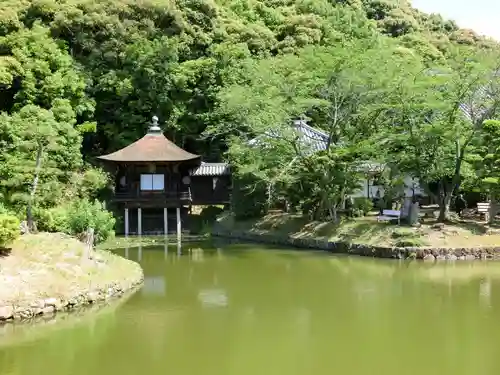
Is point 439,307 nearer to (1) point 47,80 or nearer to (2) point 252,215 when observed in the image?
(2) point 252,215

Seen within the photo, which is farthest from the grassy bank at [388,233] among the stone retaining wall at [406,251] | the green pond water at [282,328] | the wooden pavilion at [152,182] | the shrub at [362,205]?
the wooden pavilion at [152,182]

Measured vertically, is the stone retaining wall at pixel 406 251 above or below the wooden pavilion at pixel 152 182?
below

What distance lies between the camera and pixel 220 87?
99.5ft

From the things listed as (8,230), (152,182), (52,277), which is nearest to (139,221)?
(152,182)

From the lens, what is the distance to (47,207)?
1877 cm

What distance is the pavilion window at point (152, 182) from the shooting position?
84.1ft

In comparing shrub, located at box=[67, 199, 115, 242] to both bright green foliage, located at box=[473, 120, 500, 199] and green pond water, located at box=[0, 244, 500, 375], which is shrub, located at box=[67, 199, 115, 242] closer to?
green pond water, located at box=[0, 244, 500, 375]

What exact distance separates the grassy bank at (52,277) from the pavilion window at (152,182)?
12291 mm

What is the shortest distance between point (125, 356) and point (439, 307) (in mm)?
6185

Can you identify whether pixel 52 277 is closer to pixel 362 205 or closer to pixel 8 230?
pixel 8 230

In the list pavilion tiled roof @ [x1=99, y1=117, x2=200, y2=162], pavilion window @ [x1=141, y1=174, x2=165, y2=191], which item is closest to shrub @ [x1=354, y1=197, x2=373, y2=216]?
pavilion tiled roof @ [x1=99, y1=117, x2=200, y2=162]

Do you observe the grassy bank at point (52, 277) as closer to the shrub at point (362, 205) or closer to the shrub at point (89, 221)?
the shrub at point (89, 221)

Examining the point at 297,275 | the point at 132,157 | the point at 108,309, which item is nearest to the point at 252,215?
the point at 132,157

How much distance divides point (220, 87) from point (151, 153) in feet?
23.1
